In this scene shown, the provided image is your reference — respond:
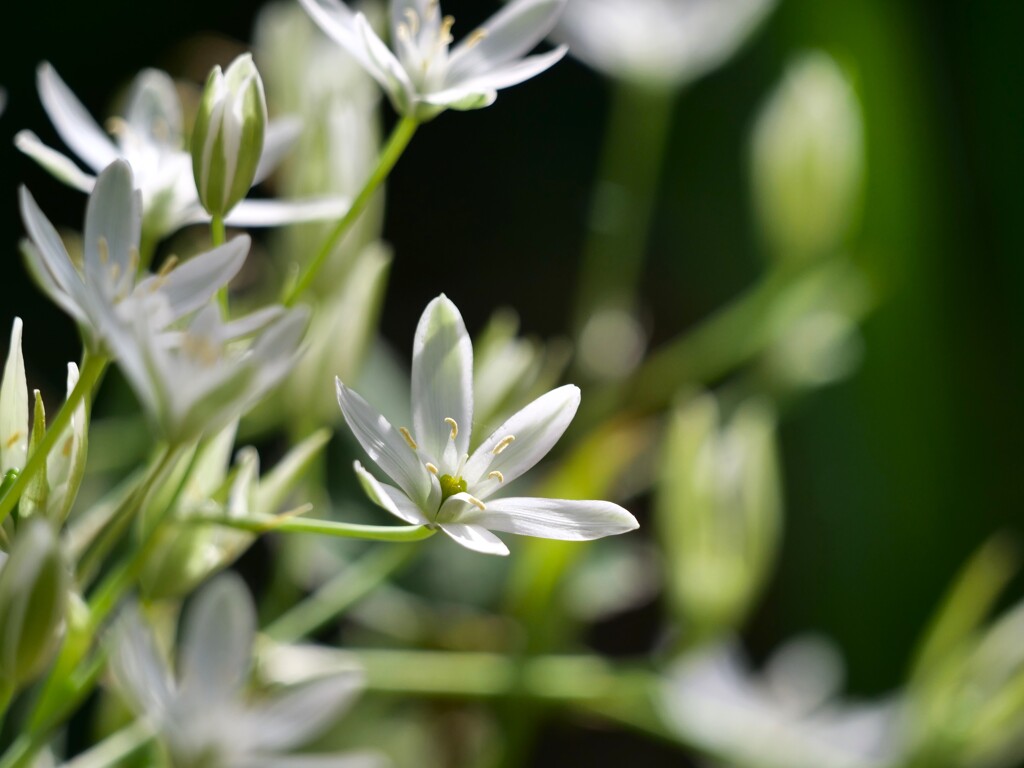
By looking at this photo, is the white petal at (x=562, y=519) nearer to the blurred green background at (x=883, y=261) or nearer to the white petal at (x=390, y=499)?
the white petal at (x=390, y=499)

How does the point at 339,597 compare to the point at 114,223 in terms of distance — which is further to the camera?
the point at 339,597

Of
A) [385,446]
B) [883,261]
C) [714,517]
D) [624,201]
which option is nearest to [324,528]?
[385,446]

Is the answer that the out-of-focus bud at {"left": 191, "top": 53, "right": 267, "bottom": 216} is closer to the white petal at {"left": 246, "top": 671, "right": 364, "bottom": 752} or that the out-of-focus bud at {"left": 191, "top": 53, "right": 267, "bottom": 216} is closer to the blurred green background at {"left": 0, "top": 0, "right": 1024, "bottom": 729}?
the white petal at {"left": 246, "top": 671, "right": 364, "bottom": 752}

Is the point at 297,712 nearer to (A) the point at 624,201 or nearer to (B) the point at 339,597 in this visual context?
(B) the point at 339,597

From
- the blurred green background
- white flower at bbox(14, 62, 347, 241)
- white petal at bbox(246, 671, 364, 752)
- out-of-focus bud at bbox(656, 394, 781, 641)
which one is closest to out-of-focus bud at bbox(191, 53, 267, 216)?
white flower at bbox(14, 62, 347, 241)

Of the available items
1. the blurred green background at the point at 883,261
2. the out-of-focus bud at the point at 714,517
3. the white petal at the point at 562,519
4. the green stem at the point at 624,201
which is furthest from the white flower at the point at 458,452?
the blurred green background at the point at 883,261
